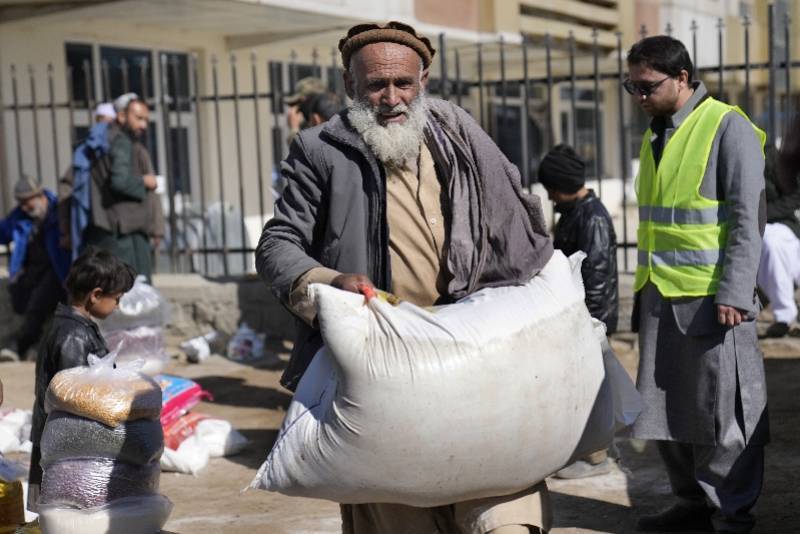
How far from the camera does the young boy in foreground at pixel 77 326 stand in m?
3.98

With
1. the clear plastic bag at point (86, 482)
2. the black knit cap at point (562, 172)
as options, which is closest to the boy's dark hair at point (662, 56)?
the black knit cap at point (562, 172)

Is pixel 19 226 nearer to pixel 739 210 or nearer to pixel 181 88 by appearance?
pixel 181 88

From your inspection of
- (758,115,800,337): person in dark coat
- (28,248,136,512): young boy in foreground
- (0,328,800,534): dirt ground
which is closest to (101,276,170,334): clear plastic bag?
(0,328,800,534): dirt ground

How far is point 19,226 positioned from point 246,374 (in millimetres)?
2310

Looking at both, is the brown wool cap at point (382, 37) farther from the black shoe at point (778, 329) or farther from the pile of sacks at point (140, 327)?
the black shoe at point (778, 329)

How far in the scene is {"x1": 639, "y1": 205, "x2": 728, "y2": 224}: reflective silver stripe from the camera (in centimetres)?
407

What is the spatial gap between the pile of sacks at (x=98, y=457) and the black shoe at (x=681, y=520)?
188cm

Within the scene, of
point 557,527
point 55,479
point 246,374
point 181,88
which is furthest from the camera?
point 181,88

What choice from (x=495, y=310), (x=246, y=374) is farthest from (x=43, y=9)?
(x=495, y=310)

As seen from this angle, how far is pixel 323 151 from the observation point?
2.96m

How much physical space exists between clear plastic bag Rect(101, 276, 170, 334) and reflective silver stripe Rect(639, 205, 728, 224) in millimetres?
4125

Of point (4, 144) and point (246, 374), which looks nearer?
point (246, 374)

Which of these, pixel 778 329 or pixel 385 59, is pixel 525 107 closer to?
pixel 778 329

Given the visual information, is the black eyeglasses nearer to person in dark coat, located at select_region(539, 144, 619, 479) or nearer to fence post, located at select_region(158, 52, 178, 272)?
person in dark coat, located at select_region(539, 144, 619, 479)
